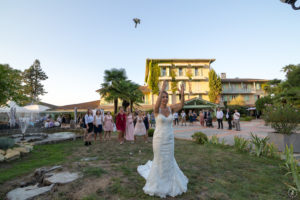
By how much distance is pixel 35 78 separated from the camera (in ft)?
149

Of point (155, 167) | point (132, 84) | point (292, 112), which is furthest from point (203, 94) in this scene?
point (155, 167)

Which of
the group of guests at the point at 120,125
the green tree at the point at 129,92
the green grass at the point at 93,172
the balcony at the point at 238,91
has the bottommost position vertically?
the green grass at the point at 93,172

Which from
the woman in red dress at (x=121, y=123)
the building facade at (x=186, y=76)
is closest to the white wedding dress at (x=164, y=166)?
the woman in red dress at (x=121, y=123)

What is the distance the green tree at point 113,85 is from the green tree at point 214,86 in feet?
68.0

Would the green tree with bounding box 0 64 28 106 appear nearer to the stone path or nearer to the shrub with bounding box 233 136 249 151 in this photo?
the stone path

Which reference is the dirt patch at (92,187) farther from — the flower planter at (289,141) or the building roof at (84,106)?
the building roof at (84,106)

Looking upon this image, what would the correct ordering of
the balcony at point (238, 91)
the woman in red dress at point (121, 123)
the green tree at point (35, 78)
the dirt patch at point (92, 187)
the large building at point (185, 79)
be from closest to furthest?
the dirt patch at point (92, 187) < the woman in red dress at point (121, 123) < the large building at point (185, 79) < the balcony at point (238, 91) < the green tree at point (35, 78)

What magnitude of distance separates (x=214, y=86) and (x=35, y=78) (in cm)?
4800

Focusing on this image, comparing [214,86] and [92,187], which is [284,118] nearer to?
[92,187]

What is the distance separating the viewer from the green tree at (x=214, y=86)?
33812 mm

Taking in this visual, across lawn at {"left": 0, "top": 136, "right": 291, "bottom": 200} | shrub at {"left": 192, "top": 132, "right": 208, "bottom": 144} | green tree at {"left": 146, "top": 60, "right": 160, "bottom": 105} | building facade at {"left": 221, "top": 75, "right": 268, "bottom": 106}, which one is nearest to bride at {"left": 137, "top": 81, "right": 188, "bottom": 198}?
lawn at {"left": 0, "top": 136, "right": 291, "bottom": 200}

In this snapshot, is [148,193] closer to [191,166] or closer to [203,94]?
[191,166]

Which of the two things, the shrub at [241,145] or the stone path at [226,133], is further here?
the stone path at [226,133]

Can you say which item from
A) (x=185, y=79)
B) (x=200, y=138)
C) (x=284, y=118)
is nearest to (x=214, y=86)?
(x=185, y=79)
